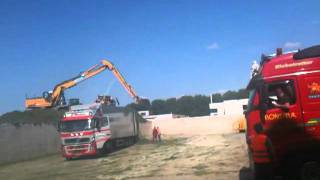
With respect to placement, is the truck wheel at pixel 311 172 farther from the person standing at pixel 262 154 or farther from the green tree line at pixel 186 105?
the green tree line at pixel 186 105

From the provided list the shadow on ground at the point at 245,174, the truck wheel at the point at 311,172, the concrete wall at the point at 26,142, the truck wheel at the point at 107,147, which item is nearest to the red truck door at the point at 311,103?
the truck wheel at the point at 311,172

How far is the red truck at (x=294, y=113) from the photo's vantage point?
1119cm

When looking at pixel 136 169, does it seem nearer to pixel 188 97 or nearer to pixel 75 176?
pixel 75 176

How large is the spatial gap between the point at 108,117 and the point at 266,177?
79.4 ft

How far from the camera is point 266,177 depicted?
11641mm

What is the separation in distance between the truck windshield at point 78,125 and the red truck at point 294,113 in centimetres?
2087

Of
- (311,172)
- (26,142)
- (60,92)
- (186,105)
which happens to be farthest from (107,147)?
(186,105)

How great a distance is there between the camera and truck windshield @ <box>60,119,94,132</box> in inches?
1233

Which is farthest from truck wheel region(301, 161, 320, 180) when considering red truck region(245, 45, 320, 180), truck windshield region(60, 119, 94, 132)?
truck windshield region(60, 119, 94, 132)

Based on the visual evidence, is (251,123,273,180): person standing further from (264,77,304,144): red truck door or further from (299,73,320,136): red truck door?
(299,73,320,136): red truck door

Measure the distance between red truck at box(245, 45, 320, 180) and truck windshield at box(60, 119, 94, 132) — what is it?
822 inches

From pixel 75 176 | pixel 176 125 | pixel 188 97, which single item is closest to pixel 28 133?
pixel 75 176

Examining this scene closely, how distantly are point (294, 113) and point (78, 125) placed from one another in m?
21.9

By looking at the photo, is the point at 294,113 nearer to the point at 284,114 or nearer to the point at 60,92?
the point at 284,114
